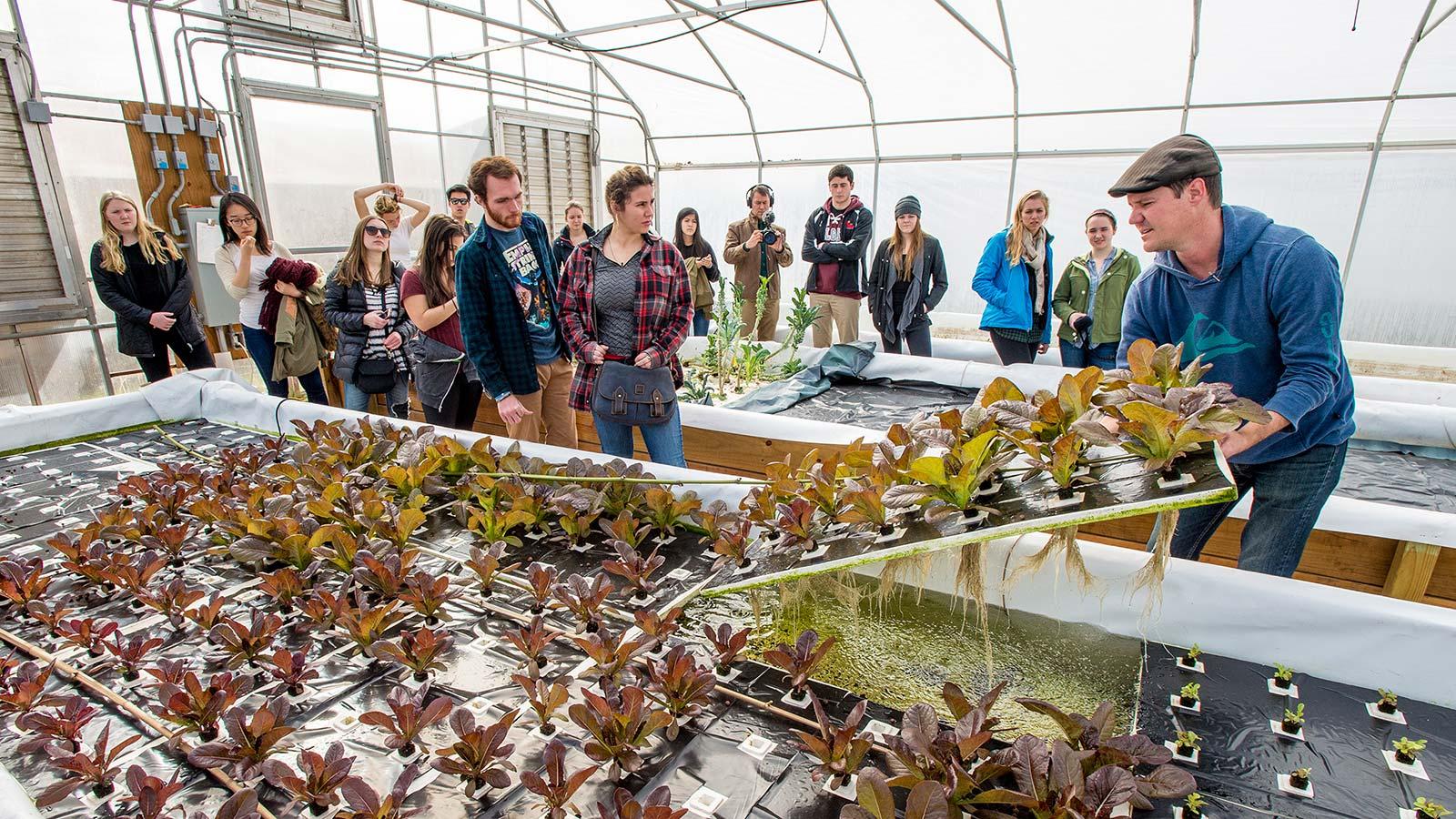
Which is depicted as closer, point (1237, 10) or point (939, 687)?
point (939, 687)

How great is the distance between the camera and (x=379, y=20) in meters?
6.07

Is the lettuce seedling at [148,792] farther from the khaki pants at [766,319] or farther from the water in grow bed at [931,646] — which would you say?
the khaki pants at [766,319]

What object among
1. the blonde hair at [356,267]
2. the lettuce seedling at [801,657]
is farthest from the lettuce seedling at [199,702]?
the blonde hair at [356,267]

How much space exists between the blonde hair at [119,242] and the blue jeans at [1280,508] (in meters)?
4.64

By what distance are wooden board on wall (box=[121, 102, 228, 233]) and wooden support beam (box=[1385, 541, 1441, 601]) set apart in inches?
267

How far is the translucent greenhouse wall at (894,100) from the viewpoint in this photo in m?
4.71

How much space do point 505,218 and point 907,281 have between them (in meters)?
2.67

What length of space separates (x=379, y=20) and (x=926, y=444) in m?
6.85

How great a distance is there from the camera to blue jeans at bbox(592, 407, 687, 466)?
251cm

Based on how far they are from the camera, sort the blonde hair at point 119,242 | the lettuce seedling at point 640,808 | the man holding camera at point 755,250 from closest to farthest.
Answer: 1. the lettuce seedling at point 640,808
2. the blonde hair at point 119,242
3. the man holding camera at point 755,250

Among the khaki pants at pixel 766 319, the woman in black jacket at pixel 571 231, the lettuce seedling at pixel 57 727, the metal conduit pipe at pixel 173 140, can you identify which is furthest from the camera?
the khaki pants at pixel 766 319

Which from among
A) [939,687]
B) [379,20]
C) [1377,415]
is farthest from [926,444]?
[379,20]

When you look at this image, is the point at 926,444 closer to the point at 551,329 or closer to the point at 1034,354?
the point at 551,329

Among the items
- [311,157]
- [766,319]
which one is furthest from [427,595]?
[311,157]
